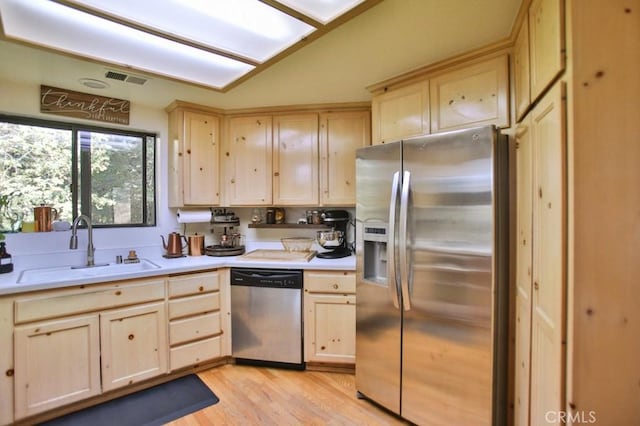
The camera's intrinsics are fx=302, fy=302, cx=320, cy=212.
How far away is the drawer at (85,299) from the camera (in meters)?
1.76

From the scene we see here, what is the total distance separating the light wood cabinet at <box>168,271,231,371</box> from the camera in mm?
2252

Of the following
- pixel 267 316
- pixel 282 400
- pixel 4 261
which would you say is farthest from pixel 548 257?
pixel 4 261

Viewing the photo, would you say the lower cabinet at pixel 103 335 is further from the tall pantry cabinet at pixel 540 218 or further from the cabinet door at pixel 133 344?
the tall pantry cabinet at pixel 540 218

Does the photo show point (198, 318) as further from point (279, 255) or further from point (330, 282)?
point (330, 282)

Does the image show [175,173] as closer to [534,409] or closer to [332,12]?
[332,12]

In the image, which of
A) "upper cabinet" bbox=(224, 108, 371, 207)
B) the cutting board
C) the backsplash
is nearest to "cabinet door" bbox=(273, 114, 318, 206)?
"upper cabinet" bbox=(224, 108, 371, 207)

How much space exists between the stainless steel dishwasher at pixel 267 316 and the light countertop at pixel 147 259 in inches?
3.0

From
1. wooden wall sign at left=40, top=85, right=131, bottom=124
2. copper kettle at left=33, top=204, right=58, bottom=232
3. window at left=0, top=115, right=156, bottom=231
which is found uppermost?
wooden wall sign at left=40, top=85, right=131, bottom=124

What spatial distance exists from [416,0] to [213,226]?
2.52 metres

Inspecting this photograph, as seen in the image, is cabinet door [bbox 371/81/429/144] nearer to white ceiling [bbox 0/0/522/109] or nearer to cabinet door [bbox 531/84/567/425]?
white ceiling [bbox 0/0/522/109]

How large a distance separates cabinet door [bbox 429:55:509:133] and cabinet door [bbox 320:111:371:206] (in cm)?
79

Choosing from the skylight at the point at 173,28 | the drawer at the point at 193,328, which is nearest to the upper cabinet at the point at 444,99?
the skylight at the point at 173,28

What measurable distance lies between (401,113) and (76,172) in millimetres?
2585

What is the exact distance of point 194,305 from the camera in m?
2.33
